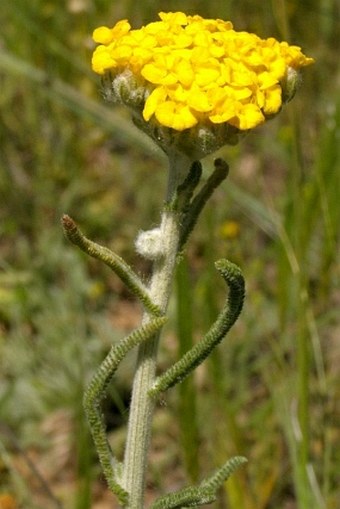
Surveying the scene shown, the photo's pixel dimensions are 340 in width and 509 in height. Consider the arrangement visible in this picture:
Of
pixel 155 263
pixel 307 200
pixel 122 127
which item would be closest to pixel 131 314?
pixel 122 127

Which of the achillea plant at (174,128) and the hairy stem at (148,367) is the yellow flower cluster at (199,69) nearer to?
the achillea plant at (174,128)

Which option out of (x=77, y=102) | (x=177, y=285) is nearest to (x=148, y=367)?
(x=177, y=285)

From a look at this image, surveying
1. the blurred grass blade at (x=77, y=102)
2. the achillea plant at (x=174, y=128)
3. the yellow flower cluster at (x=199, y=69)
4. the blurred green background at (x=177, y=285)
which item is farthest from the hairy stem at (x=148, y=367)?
the blurred grass blade at (x=77, y=102)

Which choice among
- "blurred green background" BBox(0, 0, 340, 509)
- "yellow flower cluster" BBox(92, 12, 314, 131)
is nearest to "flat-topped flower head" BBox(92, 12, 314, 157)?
"yellow flower cluster" BBox(92, 12, 314, 131)

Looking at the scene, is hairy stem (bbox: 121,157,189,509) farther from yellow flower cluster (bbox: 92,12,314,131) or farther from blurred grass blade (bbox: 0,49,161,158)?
blurred grass blade (bbox: 0,49,161,158)

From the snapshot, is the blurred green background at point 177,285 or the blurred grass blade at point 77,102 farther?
the blurred grass blade at point 77,102

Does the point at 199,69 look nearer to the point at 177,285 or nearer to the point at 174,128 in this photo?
the point at 174,128

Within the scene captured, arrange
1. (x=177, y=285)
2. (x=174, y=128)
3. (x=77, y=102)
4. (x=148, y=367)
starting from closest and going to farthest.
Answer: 1. (x=174, y=128)
2. (x=148, y=367)
3. (x=177, y=285)
4. (x=77, y=102)
